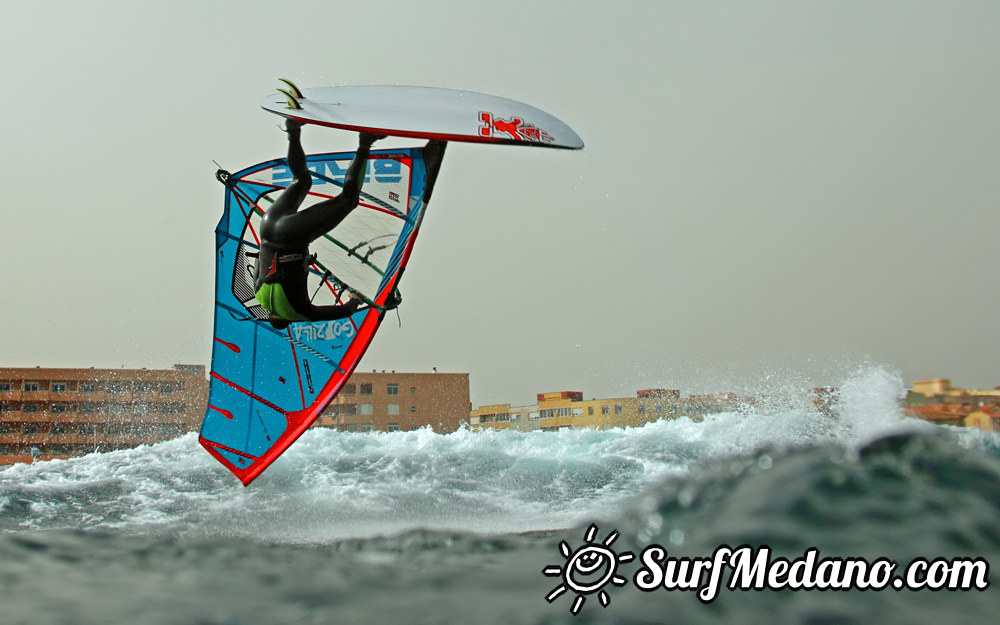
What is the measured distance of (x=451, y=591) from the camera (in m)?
1.72

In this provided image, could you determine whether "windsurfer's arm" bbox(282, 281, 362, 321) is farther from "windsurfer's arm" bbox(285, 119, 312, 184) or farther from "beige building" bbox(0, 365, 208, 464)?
"beige building" bbox(0, 365, 208, 464)

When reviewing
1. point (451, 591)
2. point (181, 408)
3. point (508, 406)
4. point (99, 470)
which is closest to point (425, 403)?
point (508, 406)

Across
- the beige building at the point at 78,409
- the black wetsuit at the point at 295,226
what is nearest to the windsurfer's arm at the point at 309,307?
the black wetsuit at the point at 295,226

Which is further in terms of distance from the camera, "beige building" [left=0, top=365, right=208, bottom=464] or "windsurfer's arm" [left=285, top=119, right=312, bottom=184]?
"beige building" [left=0, top=365, right=208, bottom=464]

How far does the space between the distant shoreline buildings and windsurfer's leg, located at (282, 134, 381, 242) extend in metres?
30.3

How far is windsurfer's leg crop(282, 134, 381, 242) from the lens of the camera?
16.6ft

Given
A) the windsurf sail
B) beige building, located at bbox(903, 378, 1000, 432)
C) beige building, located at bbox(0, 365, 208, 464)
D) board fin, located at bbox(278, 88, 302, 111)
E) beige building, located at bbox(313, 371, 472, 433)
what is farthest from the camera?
beige building, located at bbox(313, 371, 472, 433)

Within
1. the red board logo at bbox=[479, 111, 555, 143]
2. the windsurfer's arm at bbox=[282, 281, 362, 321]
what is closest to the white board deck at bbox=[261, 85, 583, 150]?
the red board logo at bbox=[479, 111, 555, 143]

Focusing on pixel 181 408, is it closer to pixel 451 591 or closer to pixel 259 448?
pixel 259 448

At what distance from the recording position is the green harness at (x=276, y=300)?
519 centimetres

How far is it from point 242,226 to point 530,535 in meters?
5.71

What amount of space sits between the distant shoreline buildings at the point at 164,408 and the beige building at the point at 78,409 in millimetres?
58

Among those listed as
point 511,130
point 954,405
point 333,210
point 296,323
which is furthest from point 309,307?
point 954,405

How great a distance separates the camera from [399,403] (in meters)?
50.9
